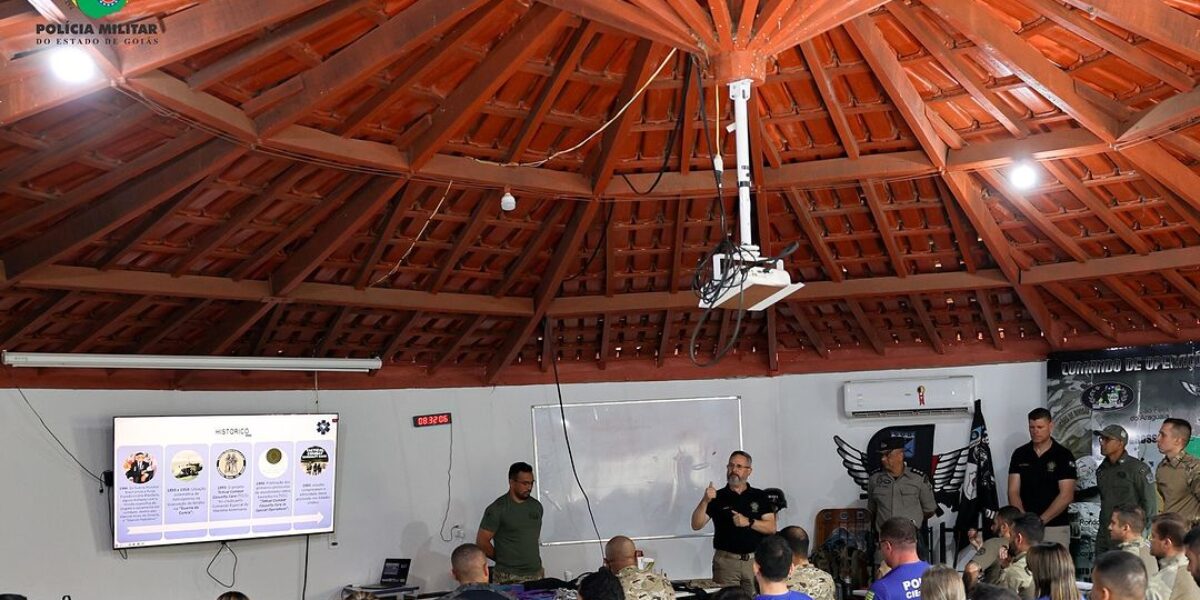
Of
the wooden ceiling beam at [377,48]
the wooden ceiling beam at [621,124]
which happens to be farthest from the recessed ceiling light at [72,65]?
the wooden ceiling beam at [621,124]

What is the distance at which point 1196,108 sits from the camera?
7598 mm

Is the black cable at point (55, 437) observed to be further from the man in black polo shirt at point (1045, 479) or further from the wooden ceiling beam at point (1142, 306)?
the wooden ceiling beam at point (1142, 306)

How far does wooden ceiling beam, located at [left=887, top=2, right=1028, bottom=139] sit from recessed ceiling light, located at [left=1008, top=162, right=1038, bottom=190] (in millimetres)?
404

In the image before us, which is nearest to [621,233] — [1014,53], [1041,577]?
[1014,53]

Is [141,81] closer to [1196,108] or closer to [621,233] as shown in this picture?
[621,233]

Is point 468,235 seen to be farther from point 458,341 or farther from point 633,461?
point 633,461

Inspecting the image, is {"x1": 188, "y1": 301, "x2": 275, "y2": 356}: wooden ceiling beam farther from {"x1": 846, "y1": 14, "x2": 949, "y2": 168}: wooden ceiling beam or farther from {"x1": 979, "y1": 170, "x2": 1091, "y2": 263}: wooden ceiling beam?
{"x1": 979, "y1": 170, "x2": 1091, "y2": 263}: wooden ceiling beam

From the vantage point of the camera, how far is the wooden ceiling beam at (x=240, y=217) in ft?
28.3

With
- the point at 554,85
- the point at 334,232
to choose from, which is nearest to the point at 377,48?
the point at 554,85

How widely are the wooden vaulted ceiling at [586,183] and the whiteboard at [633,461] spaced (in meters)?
0.47

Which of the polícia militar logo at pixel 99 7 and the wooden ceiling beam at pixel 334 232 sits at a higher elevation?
the polícia militar logo at pixel 99 7

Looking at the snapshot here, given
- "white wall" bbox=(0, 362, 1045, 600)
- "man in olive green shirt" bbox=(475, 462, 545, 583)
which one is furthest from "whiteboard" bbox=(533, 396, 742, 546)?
"man in olive green shirt" bbox=(475, 462, 545, 583)

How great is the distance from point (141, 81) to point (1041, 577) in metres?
5.29

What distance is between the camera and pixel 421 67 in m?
7.64
